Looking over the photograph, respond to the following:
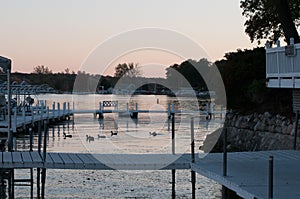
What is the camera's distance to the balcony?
62.8 feet

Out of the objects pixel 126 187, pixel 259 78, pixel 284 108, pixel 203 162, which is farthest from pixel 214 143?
pixel 203 162

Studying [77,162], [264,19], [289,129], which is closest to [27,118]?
[264,19]

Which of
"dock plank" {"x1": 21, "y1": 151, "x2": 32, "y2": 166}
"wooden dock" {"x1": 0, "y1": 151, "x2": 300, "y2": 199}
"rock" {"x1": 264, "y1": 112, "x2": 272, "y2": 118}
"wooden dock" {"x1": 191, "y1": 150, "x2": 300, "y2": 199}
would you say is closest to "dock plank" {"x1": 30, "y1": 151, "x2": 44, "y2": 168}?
"wooden dock" {"x1": 0, "y1": 151, "x2": 300, "y2": 199}

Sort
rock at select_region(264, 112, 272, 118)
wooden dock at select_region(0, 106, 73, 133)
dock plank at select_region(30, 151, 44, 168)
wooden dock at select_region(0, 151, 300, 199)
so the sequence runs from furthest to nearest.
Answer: wooden dock at select_region(0, 106, 73, 133)
rock at select_region(264, 112, 272, 118)
dock plank at select_region(30, 151, 44, 168)
wooden dock at select_region(0, 151, 300, 199)

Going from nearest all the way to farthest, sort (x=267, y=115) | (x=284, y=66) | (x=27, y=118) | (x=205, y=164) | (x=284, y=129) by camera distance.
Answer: (x=205, y=164) < (x=284, y=66) < (x=284, y=129) < (x=267, y=115) < (x=27, y=118)

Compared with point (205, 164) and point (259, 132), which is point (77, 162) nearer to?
point (205, 164)

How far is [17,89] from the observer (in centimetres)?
5388

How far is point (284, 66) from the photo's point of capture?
66.5 feet

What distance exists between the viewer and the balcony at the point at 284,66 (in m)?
19.1

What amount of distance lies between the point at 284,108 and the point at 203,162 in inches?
413

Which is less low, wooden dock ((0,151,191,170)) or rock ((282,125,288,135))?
rock ((282,125,288,135))

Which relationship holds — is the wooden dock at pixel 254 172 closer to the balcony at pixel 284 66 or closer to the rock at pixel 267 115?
the balcony at pixel 284 66

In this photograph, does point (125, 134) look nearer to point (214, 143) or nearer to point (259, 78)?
point (214, 143)

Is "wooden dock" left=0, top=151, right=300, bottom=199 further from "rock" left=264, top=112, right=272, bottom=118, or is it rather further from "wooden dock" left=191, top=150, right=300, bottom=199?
"rock" left=264, top=112, right=272, bottom=118
